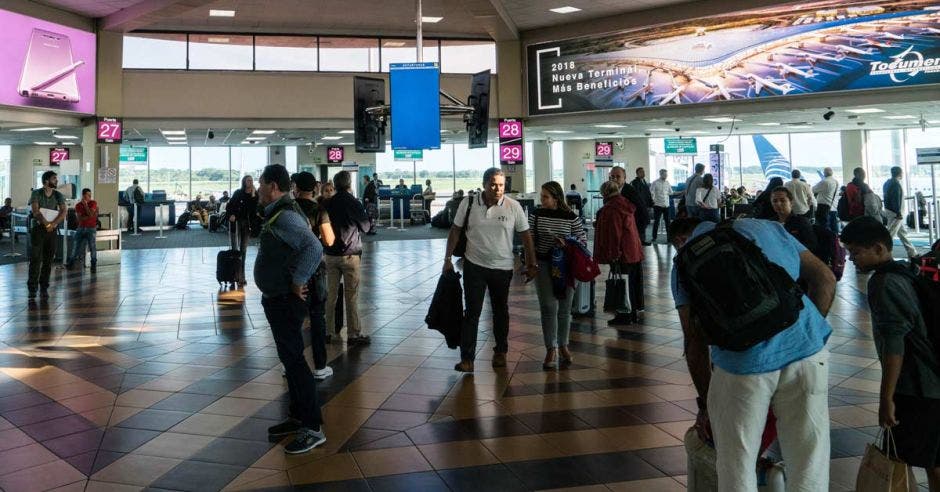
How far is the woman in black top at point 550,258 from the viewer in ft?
17.1

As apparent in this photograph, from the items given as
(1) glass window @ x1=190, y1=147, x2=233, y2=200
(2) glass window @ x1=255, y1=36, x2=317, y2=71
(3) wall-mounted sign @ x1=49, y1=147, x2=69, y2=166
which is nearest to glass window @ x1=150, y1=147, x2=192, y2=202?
(1) glass window @ x1=190, y1=147, x2=233, y2=200

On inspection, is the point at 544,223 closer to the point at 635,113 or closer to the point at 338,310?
the point at 338,310

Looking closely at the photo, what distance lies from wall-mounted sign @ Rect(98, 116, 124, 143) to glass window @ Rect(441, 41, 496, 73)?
7.63m

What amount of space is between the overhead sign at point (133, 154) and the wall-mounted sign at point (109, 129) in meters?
14.7

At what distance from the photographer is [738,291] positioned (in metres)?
2.10

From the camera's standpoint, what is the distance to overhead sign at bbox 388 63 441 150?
1066cm

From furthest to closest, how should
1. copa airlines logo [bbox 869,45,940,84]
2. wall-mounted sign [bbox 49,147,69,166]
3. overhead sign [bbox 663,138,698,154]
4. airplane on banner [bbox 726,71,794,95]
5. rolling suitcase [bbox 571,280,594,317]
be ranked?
overhead sign [bbox 663,138,698,154] < wall-mounted sign [bbox 49,147,69,166] < airplane on banner [bbox 726,71,794,95] < copa airlines logo [bbox 869,45,940,84] < rolling suitcase [bbox 571,280,594,317]

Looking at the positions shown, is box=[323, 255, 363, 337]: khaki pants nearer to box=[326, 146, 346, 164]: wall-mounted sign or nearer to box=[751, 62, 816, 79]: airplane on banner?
box=[751, 62, 816, 79]: airplane on banner

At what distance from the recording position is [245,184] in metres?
10.4

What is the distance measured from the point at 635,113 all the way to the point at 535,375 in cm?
1209

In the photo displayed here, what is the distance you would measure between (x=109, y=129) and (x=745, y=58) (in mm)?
13429

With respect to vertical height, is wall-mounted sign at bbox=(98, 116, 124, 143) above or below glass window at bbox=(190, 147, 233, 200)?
below

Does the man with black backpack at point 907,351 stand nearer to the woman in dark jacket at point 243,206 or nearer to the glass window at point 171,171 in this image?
the woman in dark jacket at point 243,206

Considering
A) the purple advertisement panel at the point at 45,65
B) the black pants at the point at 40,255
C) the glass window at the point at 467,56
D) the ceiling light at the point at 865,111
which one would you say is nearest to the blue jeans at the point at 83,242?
the purple advertisement panel at the point at 45,65
